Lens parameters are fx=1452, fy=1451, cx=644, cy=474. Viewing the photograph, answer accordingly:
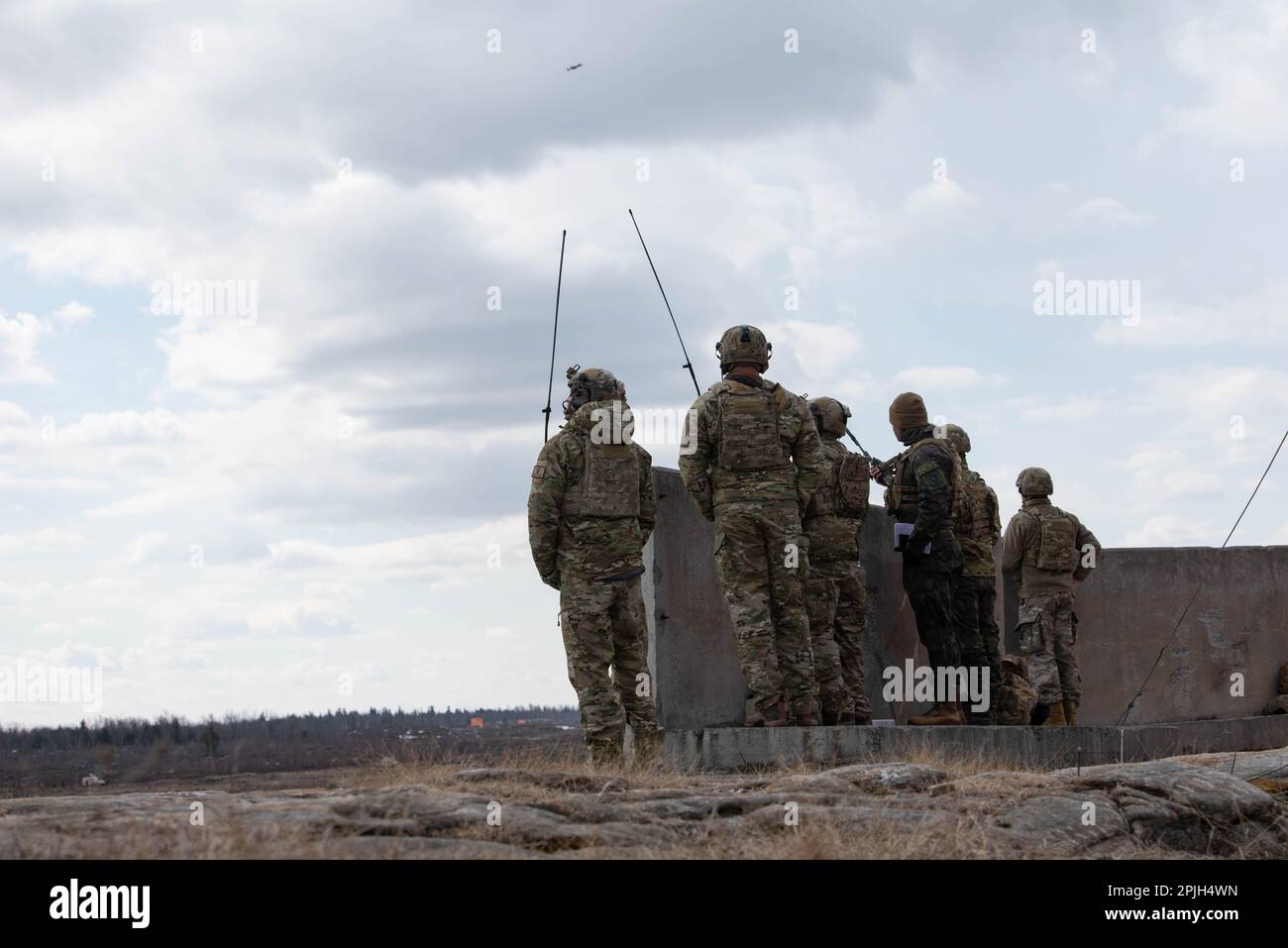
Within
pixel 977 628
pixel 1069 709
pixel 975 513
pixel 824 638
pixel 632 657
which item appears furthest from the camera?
pixel 1069 709

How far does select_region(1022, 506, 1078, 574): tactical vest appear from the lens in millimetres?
11000

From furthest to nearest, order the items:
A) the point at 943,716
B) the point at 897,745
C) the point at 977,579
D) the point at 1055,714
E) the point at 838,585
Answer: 1. the point at 1055,714
2. the point at 977,579
3. the point at 838,585
4. the point at 943,716
5. the point at 897,745

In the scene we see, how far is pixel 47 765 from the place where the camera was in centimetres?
10119

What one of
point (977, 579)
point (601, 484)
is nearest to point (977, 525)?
point (977, 579)

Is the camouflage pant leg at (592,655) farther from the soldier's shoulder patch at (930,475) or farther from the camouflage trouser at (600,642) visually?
the soldier's shoulder patch at (930,475)

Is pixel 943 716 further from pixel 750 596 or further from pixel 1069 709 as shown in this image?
pixel 1069 709

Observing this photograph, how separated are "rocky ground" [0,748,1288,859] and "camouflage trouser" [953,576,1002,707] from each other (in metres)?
2.97

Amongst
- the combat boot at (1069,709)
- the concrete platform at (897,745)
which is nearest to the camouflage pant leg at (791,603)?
the concrete platform at (897,745)

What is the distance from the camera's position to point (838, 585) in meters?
9.48

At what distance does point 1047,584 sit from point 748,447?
3826 mm

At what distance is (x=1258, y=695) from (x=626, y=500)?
832cm

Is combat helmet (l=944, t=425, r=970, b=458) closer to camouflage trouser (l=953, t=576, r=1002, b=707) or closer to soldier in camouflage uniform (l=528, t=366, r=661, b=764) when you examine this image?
camouflage trouser (l=953, t=576, r=1002, b=707)
